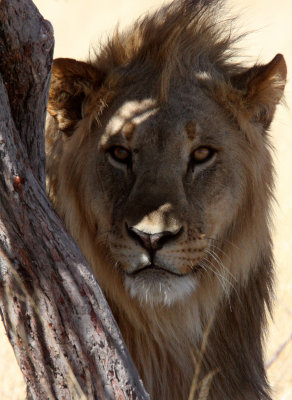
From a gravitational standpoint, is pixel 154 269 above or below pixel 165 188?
below

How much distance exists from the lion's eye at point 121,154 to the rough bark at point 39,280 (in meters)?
0.94

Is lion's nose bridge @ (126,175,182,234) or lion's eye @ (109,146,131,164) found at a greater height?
lion's eye @ (109,146,131,164)

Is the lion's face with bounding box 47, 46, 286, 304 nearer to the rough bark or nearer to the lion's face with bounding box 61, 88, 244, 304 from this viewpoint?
the lion's face with bounding box 61, 88, 244, 304

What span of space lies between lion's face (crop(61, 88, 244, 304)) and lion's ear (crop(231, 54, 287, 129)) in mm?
171

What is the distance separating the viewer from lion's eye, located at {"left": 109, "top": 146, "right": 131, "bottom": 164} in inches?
133

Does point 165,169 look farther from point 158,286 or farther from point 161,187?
point 158,286

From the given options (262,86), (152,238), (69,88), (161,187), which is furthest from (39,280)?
(262,86)

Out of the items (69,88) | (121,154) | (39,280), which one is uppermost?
(69,88)

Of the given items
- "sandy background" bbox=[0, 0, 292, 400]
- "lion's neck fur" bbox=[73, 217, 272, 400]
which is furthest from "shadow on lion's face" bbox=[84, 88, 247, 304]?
"sandy background" bbox=[0, 0, 292, 400]

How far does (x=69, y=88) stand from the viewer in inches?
137

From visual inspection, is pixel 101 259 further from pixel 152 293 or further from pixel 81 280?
pixel 81 280

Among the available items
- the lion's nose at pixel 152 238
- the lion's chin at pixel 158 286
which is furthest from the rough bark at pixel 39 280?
the lion's chin at pixel 158 286

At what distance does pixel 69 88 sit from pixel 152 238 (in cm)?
100

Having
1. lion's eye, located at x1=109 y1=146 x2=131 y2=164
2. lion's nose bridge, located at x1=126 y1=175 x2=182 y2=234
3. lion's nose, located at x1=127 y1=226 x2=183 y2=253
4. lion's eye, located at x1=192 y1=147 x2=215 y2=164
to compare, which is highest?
lion's eye, located at x1=109 y1=146 x2=131 y2=164
